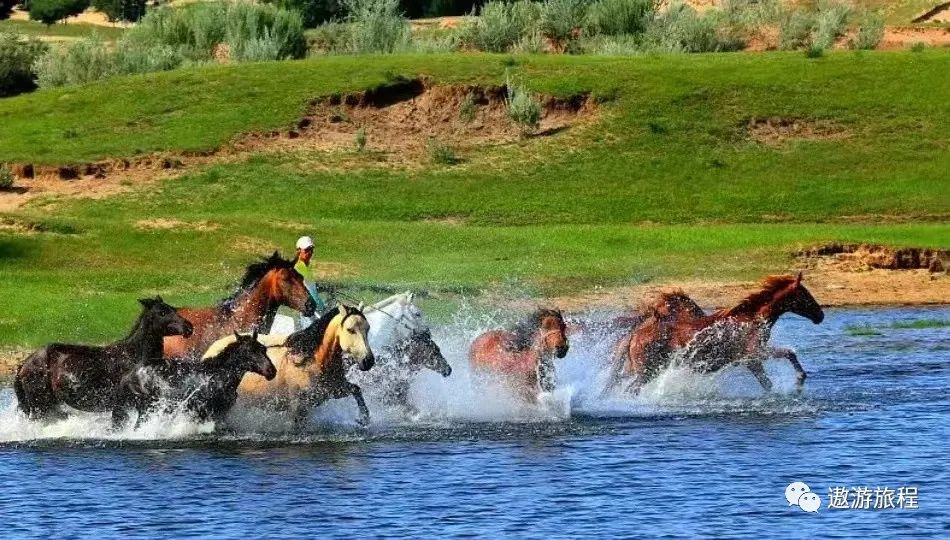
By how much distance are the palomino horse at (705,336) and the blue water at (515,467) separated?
295mm

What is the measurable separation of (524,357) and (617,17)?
37.8 m

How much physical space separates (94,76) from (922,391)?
120ft

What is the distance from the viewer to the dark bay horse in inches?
735

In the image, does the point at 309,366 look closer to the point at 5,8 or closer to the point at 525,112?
the point at 525,112

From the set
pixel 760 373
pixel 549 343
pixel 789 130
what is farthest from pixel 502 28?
pixel 549 343

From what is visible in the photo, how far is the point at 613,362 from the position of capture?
21.5 meters

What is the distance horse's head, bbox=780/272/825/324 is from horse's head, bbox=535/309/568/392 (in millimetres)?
3280

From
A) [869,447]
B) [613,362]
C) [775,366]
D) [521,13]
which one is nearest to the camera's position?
[869,447]

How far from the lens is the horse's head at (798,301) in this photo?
2155 cm

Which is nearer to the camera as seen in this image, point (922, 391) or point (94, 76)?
point (922, 391)

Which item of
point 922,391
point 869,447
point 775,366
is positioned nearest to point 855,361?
point 775,366

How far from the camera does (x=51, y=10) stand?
9931cm

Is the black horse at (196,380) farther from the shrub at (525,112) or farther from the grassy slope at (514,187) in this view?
the shrub at (525,112)

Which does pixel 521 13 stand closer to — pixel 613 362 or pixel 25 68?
pixel 25 68
